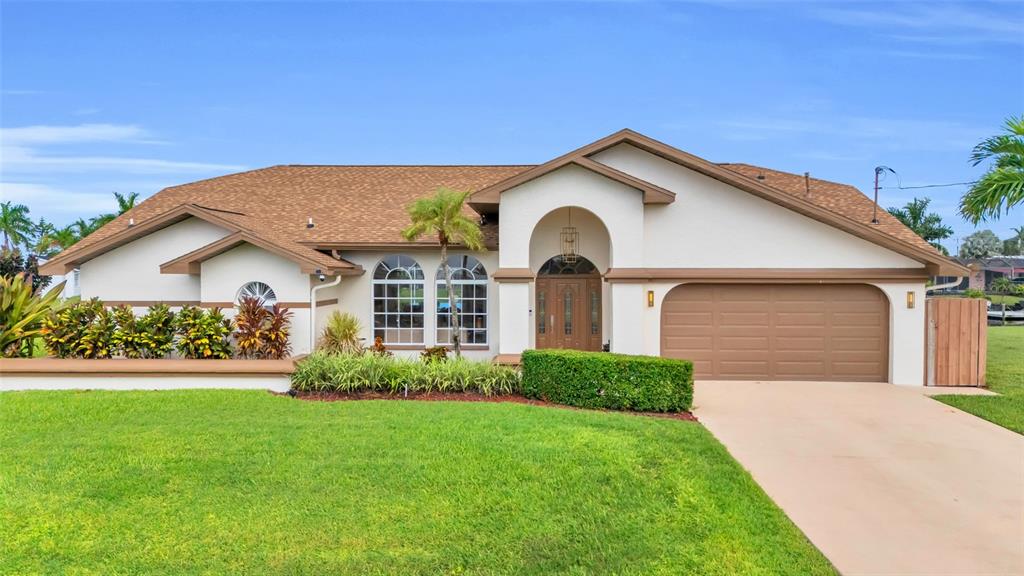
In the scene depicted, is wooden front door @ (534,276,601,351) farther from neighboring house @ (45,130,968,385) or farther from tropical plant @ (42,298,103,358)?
tropical plant @ (42,298,103,358)

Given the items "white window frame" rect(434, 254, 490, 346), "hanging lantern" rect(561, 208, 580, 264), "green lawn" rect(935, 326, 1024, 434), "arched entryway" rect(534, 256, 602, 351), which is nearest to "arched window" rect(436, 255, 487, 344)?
"white window frame" rect(434, 254, 490, 346)

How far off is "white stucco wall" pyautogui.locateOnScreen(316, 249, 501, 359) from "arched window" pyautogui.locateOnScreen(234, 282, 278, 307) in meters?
2.22

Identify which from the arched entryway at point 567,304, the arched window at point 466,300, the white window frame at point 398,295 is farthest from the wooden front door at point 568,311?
the white window frame at point 398,295

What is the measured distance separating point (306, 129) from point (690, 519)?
845 inches

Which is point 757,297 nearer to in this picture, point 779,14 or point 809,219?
point 809,219

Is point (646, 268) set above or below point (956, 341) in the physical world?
above

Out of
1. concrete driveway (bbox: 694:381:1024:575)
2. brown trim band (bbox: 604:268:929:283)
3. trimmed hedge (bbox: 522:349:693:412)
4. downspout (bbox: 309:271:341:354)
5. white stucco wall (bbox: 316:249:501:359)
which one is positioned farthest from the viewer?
white stucco wall (bbox: 316:249:501:359)

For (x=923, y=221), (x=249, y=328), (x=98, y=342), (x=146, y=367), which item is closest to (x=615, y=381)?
(x=249, y=328)

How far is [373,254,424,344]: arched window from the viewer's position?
643 inches

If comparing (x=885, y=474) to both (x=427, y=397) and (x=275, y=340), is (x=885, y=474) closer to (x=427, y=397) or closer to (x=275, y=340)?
(x=427, y=397)

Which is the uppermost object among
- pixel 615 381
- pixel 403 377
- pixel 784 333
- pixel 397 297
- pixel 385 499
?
pixel 397 297

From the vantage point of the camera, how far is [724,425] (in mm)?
9914

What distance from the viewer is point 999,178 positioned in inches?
461

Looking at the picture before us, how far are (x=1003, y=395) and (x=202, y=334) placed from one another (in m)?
16.8
